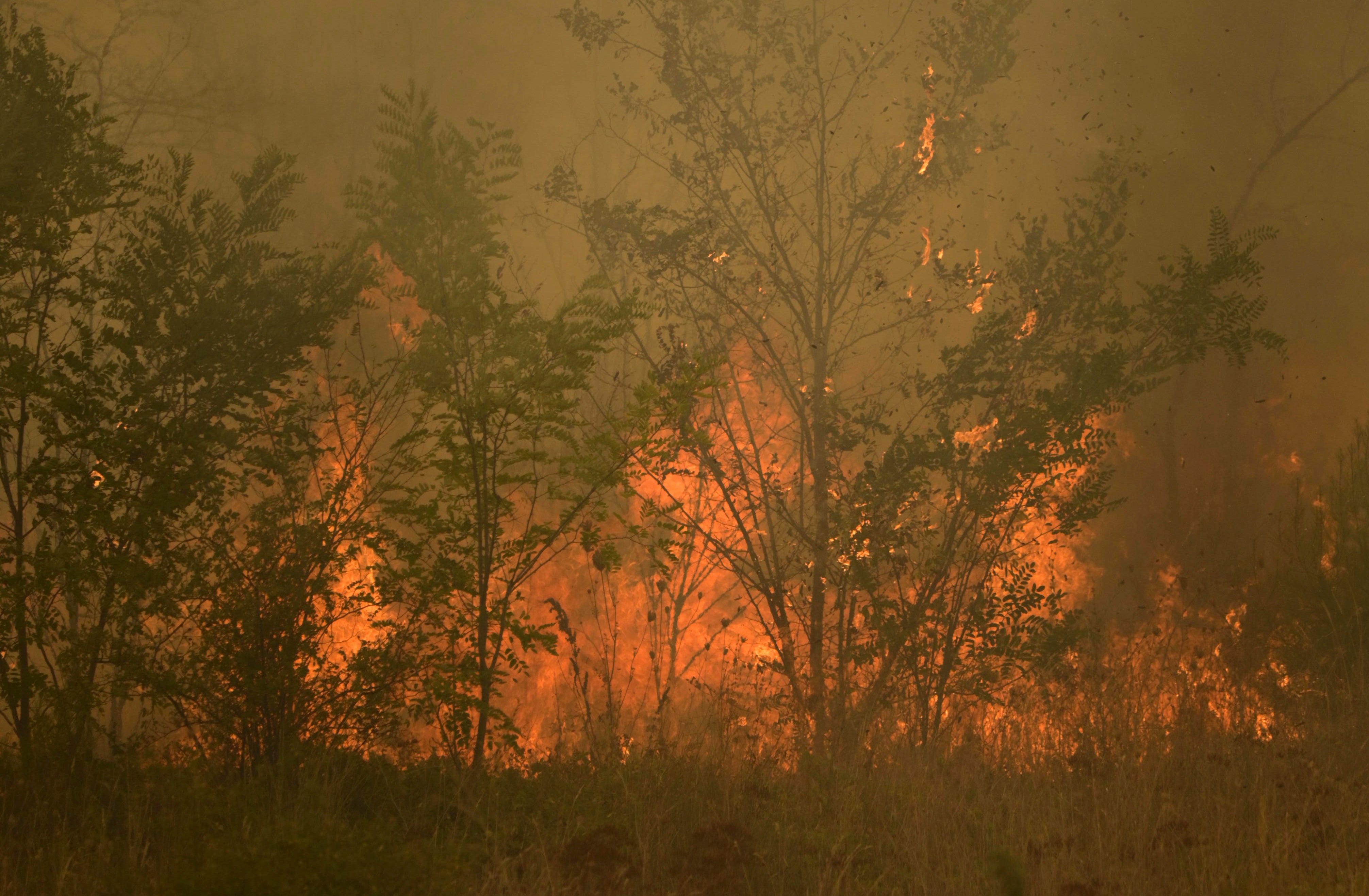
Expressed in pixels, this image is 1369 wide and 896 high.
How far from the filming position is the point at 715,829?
3676 mm

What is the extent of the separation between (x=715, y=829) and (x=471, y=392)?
2.62 meters

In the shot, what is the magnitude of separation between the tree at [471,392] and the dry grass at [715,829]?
2.50 ft

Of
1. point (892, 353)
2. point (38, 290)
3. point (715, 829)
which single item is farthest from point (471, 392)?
point (892, 353)

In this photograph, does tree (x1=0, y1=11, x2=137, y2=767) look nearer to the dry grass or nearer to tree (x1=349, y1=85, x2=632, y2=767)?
the dry grass

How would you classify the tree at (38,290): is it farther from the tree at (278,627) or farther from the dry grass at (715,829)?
the dry grass at (715,829)

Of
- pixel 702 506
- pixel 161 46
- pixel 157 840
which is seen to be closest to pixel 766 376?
pixel 157 840

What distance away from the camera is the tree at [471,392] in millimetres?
5234

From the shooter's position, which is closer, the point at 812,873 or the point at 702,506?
the point at 812,873

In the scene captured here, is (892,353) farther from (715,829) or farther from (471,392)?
(715,829)

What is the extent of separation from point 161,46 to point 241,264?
50.0ft

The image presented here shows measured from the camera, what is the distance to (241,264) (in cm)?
532

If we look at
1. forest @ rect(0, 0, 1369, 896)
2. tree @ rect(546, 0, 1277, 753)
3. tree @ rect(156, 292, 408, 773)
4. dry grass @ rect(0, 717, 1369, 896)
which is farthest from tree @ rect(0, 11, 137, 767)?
tree @ rect(546, 0, 1277, 753)

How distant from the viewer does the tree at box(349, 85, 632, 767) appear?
5234 millimetres

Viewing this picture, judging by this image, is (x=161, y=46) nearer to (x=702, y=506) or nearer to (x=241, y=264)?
(x=702, y=506)
